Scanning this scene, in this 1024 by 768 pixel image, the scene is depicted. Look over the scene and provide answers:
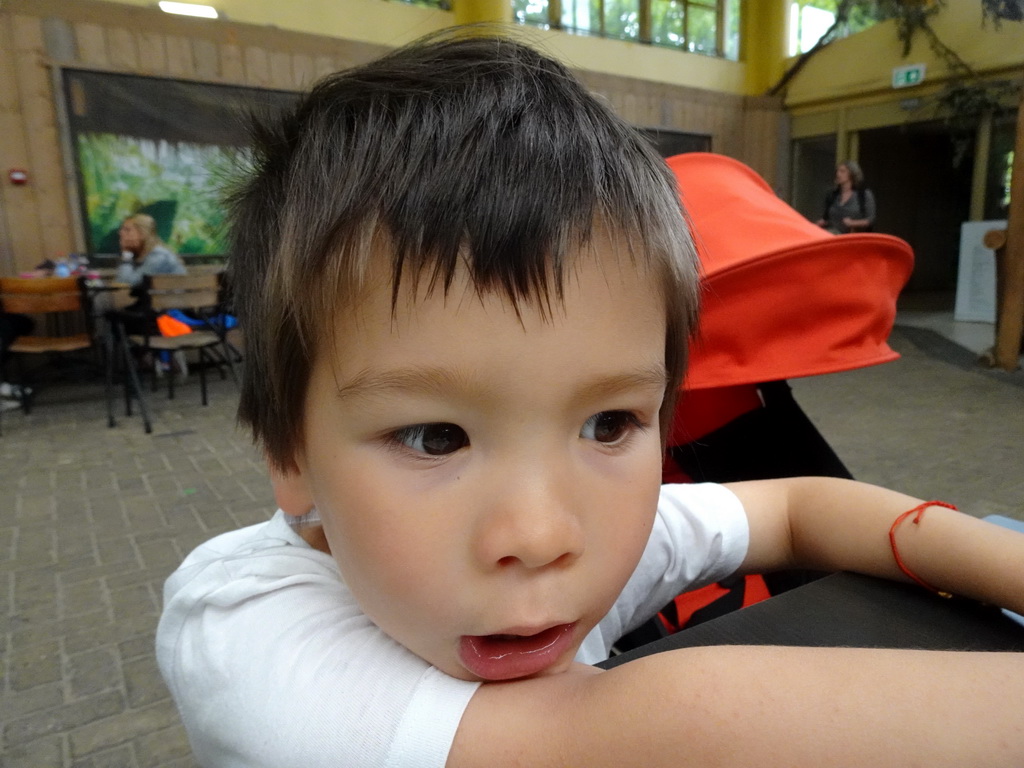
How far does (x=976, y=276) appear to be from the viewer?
8570 mm

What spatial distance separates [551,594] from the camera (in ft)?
1.82

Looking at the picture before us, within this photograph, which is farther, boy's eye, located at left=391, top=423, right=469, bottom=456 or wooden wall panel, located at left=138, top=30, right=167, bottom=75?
wooden wall panel, located at left=138, top=30, right=167, bottom=75

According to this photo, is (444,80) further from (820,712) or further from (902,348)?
(902,348)

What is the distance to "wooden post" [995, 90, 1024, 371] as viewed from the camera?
219 inches

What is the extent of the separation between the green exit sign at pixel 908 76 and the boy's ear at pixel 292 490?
11416mm

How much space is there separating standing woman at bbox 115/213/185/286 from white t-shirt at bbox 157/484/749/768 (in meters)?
Result: 6.12

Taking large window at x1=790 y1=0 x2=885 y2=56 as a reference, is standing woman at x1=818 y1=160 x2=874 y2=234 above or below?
below

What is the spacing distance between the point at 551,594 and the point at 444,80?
0.46 metres

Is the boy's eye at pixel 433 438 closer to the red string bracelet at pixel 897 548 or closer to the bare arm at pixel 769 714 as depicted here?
the bare arm at pixel 769 714

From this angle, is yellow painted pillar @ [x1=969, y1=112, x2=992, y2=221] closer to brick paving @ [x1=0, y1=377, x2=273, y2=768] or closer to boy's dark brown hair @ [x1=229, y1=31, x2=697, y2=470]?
brick paving @ [x1=0, y1=377, x2=273, y2=768]

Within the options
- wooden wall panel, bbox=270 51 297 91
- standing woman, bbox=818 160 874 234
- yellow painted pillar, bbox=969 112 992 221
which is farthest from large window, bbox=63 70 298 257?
yellow painted pillar, bbox=969 112 992 221

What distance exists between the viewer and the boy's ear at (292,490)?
0.70 m

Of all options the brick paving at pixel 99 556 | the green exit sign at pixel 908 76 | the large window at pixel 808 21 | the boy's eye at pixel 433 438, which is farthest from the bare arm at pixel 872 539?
the large window at pixel 808 21

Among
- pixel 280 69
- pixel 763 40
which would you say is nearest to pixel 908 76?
pixel 763 40
